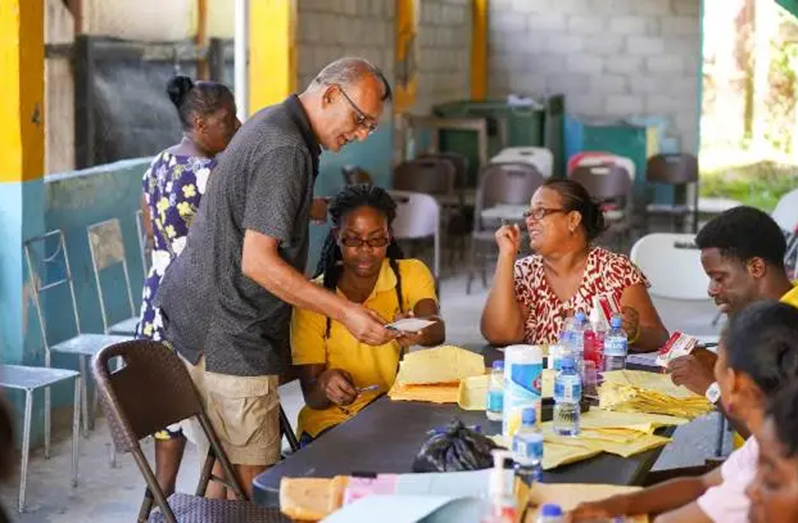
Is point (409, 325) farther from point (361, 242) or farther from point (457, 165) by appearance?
point (457, 165)

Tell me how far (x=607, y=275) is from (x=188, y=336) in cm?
136

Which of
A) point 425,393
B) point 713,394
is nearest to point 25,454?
point 425,393

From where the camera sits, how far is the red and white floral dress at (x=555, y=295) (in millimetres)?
4488

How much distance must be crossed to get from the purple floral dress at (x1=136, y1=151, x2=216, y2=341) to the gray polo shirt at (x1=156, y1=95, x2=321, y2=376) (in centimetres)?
113

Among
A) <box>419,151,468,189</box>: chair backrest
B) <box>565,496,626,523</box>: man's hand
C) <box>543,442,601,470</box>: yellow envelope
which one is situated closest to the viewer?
<box>565,496,626,523</box>: man's hand

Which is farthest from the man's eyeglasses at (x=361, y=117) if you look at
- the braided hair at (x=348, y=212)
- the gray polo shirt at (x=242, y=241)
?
the braided hair at (x=348, y=212)

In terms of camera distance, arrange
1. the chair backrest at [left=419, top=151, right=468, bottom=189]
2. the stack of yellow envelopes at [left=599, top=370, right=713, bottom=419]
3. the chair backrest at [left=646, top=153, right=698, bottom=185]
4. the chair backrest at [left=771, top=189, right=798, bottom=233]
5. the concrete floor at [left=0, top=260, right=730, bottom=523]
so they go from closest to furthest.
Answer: the stack of yellow envelopes at [left=599, top=370, right=713, bottom=419] < the concrete floor at [left=0, top=260, right=730, bottom=523] < the chair backrest at [left=771, top=189, right=798, bottom=233] < the chair backrest at [left=419, top=151, right=468, bottom=189] < the chair backrest at [left=646, top=153, right=698, bottom=185]

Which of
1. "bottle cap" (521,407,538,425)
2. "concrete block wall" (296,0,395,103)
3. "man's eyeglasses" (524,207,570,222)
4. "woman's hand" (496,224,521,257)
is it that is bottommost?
"bottle cap" (521,407,538,425)

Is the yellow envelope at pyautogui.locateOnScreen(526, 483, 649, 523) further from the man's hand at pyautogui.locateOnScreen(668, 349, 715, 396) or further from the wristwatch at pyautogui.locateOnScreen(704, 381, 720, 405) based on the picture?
the man's hand at pyautogui.locateOnScreen(668, 349, 715, 396)

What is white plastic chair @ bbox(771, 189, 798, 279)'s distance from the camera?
7.73m

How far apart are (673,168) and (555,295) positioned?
7812 millimetres

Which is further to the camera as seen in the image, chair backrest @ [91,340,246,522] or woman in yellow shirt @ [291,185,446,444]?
woman in yellow shirt @ [291,185,446,444]

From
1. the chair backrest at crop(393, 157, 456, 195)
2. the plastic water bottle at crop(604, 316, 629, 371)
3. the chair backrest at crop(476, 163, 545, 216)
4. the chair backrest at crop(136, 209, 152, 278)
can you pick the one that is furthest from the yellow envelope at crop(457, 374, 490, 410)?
the chair backrest at crop(393, 157, 456, 195)

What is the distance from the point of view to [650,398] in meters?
3.76
